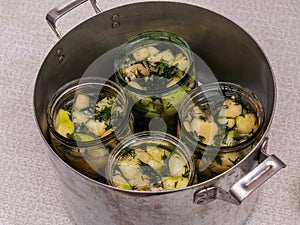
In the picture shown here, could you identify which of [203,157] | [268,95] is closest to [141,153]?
[203,157]

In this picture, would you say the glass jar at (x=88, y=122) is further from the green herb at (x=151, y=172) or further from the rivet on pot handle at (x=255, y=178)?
the rivet on pot handle at (x=255, y=178)

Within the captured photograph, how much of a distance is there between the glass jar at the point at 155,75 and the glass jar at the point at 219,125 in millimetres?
23

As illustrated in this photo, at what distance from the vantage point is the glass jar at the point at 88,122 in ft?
2.46

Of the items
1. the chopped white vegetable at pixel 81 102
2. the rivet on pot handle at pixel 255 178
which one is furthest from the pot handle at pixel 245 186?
the chopped white vegetable at pixel 81 102

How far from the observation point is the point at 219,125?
77 cm

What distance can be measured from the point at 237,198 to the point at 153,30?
38cm

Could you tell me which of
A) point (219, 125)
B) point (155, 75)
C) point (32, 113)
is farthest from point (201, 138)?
point (32, 113)

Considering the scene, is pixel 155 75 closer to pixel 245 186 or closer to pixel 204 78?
pixel 204 78

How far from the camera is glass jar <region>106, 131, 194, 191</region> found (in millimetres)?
706

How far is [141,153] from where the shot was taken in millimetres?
750

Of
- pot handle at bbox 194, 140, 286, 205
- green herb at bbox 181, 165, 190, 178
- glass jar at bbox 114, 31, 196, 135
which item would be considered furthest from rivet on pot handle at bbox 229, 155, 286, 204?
glass jar at bbox 114, 31, 196, 135

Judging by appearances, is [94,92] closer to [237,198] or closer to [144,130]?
[144,130]

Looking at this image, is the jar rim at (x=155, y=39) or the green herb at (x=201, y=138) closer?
the green herb at (x=201, y=138)

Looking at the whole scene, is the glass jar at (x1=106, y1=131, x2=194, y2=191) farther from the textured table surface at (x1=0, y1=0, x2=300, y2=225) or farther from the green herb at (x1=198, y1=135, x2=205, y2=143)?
the textured table surface at (x1=0, y1=0, x2=300, y2=225)
